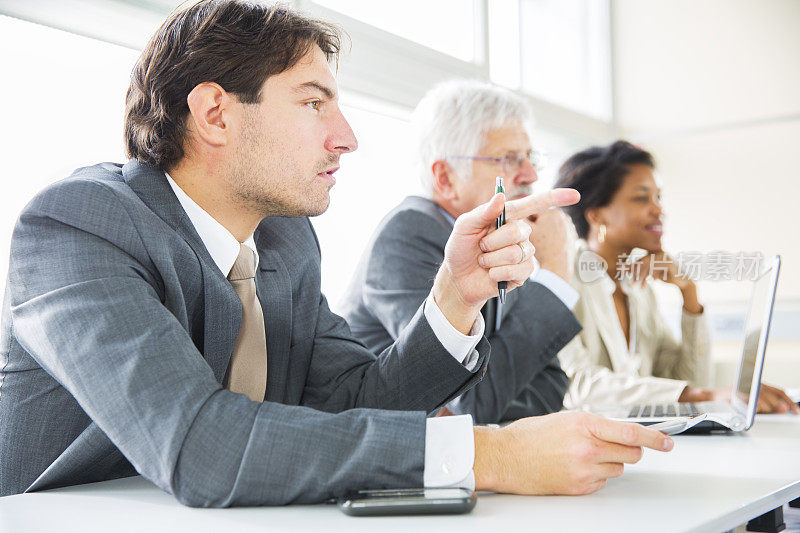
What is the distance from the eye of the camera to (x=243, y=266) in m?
1.32

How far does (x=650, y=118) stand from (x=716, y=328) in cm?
143

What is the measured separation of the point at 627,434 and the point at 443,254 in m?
1.09

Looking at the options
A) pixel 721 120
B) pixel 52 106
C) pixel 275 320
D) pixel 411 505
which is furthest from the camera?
pixel 721 120

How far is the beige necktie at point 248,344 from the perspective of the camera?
47.8 inches

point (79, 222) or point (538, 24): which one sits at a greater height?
point (538, 24)

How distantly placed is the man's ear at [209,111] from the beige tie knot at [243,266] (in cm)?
21

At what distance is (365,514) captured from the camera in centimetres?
79

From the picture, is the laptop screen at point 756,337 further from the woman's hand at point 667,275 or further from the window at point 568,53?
the window at point 568,53

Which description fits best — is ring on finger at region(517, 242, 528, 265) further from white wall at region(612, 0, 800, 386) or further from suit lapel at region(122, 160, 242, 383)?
white wall at region(612, 0, 800, 386)

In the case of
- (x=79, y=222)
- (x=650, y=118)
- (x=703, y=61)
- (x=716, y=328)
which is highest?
(x=703, y=61)

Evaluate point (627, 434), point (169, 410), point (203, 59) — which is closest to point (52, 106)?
point (203, 59)

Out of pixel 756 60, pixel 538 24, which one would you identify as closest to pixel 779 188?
pixel 756 60

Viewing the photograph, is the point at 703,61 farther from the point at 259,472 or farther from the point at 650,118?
the point at 259,472

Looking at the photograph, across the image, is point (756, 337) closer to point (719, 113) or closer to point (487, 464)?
point (487, 464)
